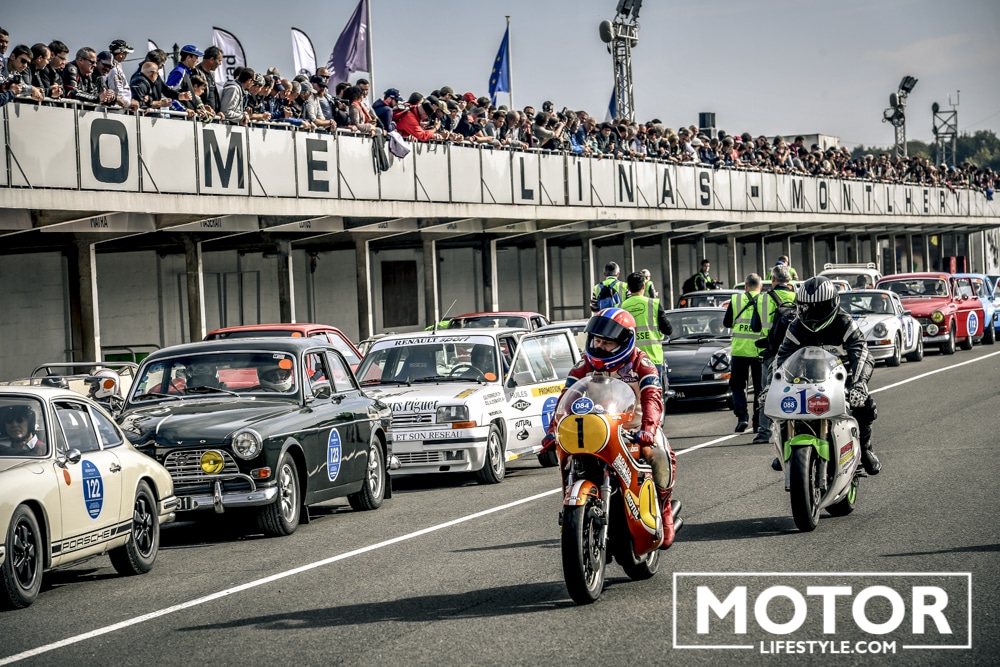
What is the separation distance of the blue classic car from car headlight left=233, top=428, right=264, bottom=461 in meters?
26.9

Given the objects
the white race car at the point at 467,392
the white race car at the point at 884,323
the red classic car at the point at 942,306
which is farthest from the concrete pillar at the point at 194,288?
the red classic car at the point at 942,306

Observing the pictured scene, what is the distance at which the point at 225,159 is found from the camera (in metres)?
22.8

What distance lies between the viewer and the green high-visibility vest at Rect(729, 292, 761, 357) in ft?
54.1

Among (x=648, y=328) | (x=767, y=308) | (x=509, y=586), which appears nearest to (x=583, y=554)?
(x=509, y=586)

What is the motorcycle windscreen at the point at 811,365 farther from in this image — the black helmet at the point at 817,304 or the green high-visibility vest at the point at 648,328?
the green high-visibility vest at the point at 648,328

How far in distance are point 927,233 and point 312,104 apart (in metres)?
46.3

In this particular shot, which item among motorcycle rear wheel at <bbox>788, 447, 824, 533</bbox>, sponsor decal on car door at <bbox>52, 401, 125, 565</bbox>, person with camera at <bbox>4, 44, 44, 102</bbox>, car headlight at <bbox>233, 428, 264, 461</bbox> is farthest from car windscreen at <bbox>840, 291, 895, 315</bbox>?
sponsor decal on car door at <bbox>52, 401, 125, 565</bbox>

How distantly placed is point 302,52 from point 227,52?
244 cm

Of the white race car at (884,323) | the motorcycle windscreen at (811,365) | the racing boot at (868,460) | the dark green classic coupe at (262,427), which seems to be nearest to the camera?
the motorcycle windscreen at (811,365)

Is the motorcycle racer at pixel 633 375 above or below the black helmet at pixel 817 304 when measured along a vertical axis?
below

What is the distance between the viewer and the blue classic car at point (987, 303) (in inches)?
1380

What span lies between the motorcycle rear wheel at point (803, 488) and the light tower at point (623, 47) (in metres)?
30.7

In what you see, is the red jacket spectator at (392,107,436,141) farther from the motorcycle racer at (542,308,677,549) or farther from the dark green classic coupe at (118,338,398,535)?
the motorcycle racer at (542,308,677,549)

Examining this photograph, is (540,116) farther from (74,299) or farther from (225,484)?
(225,484)
